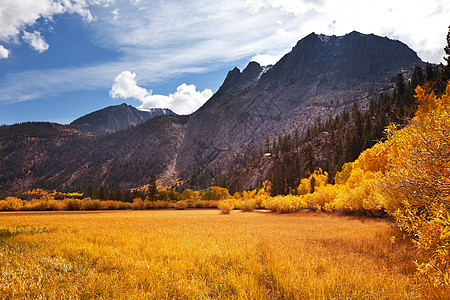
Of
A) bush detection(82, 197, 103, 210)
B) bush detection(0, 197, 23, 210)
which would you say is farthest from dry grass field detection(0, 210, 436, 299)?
bush detection(0, 197, 23, 210)

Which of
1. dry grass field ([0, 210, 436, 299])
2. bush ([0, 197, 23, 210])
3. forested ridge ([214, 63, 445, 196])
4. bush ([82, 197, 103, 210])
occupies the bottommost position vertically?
bush ([82, 197, 103, 210])

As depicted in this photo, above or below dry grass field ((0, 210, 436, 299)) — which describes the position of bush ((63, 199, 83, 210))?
below

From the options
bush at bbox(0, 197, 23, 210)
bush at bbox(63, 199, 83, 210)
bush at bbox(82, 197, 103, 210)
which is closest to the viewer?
bush at bbox(0, 197, 23, 210)

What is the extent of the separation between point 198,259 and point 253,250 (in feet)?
9.52

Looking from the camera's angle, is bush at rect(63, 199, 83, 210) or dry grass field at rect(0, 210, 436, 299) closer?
dry grass field at rect(0, 210, 436, 299)

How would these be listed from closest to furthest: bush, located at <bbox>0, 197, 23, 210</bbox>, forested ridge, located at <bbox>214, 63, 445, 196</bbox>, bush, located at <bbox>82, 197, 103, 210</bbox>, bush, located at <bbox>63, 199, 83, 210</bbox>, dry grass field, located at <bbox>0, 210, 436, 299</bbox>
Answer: dry grass field, located at <bbox>0, 210, 436, 299</bbox> → bush, located at <bbox>0, 197, 23, 210</bbox> → bush, located at <bbox>63, 199, 83, 210</bbox> → bush, located at <bbox>82, 197, 103, 210</bbox> → forested ridge, located at <bbox>214, 63, 445, 196</bbox>

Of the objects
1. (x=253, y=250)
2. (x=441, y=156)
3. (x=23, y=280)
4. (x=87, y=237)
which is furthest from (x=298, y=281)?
(x=87, y=237)

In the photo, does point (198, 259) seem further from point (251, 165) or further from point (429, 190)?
point (251, 165)

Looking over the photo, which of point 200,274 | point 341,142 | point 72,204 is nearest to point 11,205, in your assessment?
point 72,204

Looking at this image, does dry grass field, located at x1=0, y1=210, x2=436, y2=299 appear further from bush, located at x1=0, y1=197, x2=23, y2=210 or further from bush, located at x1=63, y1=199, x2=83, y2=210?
bush, located at x1=0, y1=197, x2=23, y2=210

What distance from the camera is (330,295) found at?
5.61 metres

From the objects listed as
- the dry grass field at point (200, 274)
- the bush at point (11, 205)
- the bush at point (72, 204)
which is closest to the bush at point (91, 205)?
the bush at point (72, 204)

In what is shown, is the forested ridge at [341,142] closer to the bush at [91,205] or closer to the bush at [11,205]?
the bush at [91,205]

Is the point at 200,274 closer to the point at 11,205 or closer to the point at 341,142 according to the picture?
the point at 11,205
